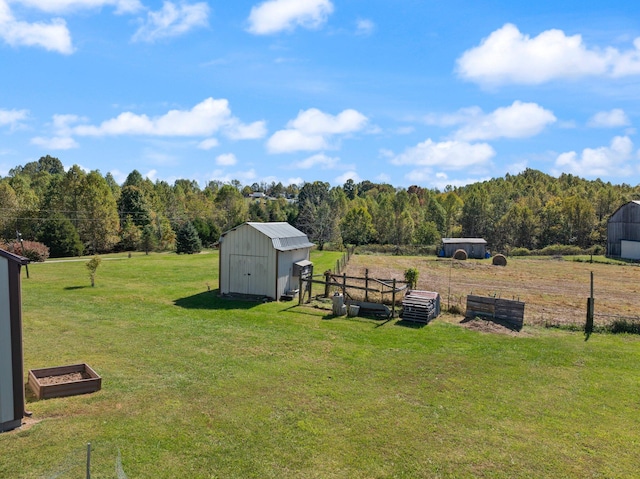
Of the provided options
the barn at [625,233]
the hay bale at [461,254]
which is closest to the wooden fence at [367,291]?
the hay bale at [461,254]

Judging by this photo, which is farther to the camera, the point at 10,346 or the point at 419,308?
the point at 419,308

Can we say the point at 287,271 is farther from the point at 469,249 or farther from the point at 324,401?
the point at 469,249

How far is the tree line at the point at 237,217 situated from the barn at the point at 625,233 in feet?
41.6

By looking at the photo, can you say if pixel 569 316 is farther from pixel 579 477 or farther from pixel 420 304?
pixel 579 477

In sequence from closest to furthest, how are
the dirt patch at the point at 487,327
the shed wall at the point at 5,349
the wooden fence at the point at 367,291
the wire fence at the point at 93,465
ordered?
the wire fence at the point at 93,465 → the shed wall at the point at 5,349 → the dirt patch at the point at 487,327 → the wooden fence at the point at 367,291

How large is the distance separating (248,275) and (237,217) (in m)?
49.1

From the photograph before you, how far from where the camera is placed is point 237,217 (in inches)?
2758

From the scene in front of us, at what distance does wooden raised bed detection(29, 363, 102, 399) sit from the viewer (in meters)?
9.68

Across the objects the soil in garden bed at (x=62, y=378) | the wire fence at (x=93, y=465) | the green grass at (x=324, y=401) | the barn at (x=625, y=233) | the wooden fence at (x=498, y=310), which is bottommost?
the green grass at (x=324, y=401)

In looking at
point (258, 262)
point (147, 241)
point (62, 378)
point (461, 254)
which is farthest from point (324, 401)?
point (147, 241)

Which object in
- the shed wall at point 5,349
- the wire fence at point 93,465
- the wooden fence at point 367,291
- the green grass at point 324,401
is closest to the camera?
the wire fence at point 93,465

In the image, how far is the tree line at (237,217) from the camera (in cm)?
5016

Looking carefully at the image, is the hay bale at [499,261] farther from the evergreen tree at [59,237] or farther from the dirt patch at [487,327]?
the evergreen tree at [59,237]

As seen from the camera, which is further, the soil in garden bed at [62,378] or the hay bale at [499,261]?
the hay bale at [499,261]
